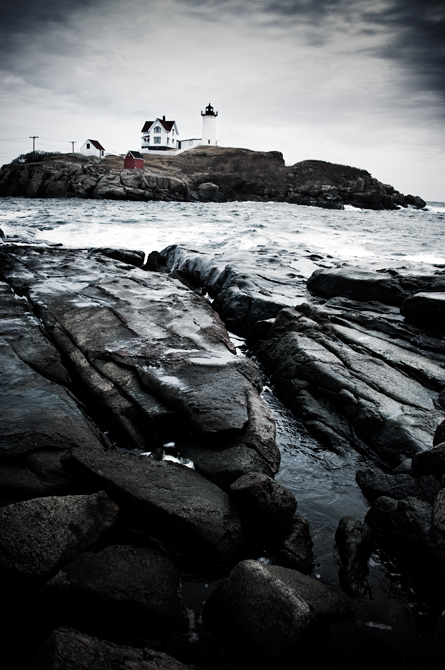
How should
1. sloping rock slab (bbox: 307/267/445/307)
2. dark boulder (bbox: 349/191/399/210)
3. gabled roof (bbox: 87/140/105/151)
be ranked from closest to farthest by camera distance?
sloping rock slab (bbox: 307/267/445/307) → dark boulder (bbox: 349/191/399/210) → gabled roof (bbox: 87/140/105/151)

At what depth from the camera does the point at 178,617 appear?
2.99 metres

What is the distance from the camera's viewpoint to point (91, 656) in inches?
92.2

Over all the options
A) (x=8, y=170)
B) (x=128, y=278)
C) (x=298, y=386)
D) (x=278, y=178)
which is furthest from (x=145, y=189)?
(x=298, y=386)

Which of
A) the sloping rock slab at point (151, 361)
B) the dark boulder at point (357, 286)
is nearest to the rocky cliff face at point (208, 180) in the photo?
the dark boulder at point (357, 286)

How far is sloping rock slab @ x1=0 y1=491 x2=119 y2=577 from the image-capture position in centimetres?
295

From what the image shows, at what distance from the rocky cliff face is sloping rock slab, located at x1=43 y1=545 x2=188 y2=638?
184 feet

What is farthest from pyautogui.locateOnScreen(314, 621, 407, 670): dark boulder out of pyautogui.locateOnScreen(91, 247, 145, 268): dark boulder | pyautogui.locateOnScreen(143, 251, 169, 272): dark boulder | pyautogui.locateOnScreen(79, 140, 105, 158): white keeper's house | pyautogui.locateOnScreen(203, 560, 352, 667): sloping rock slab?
pyautogui.locateOnScreen(79, 140, 105, 158): white keeper's house

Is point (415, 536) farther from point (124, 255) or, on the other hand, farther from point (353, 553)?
point (124, 255)

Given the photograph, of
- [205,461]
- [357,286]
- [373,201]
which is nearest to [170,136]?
[373,201]

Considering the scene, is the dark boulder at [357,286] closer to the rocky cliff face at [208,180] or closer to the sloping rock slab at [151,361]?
the sloping rock slab at [151,361]

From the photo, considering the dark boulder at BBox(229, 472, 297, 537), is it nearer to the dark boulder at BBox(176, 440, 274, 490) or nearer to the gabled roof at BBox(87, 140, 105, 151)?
the dark boulder at BBox(176, 440, 274, 490)

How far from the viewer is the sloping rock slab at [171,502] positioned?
350cm

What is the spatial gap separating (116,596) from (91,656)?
516 millimetres

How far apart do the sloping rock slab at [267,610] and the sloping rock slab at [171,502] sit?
446mm
